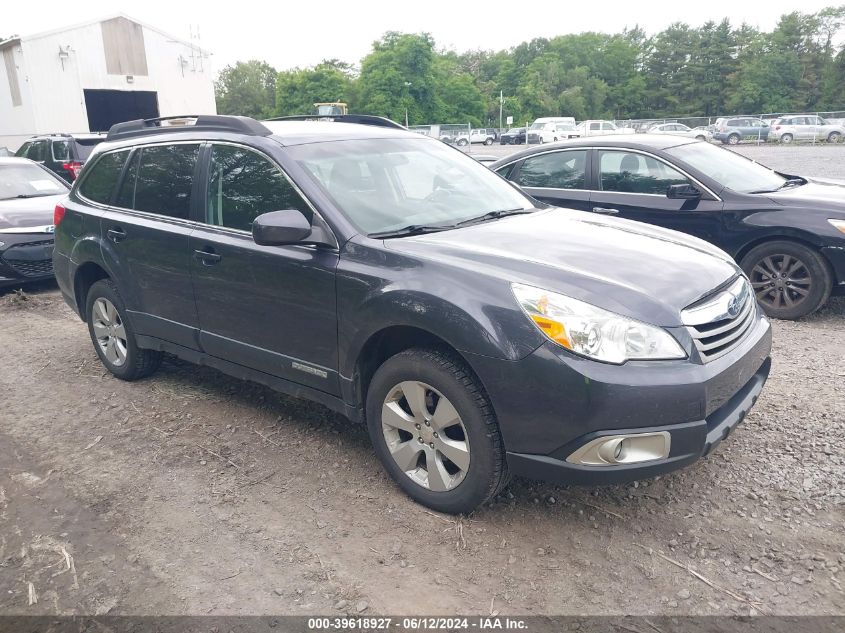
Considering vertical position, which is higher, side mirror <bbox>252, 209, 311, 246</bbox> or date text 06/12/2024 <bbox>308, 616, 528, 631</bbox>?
side mirror <bbox>252, 209, 311, 246</bbox>

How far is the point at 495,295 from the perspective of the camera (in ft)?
9.52

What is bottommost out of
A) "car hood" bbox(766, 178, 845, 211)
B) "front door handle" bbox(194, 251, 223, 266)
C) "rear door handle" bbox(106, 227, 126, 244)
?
"car hood" bbox(766, 178, 845, 211)

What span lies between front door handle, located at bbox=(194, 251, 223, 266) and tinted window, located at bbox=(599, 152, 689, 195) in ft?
13.9

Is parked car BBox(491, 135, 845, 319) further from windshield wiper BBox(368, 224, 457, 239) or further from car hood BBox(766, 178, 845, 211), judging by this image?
windshield wiper BBox(368, 224, 457, 239)

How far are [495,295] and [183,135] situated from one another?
8.50 feet

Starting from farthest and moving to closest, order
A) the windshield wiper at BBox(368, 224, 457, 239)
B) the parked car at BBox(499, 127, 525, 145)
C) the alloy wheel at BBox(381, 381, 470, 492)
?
the parked car at BBox(499, 127, 525, 145)
the windshield wiper at BBox(368, 224, 457, 239)
the alloy wheel at BBox(381, 381, 470, 492)

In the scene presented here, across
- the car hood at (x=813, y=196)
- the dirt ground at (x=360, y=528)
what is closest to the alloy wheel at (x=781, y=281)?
the car hood at (x=813, y=196)

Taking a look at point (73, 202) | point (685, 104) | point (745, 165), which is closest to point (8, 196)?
point (73, 202)

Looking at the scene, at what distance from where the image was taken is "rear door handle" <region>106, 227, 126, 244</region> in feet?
15.3

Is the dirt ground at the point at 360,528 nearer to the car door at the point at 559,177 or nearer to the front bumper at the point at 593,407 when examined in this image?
the front bumper at the point at 593,407

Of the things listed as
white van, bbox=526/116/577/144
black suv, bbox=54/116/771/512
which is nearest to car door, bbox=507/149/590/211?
black suv, bbox=54/116/771/512

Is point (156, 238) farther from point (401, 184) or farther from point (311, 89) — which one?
point (311, 89)

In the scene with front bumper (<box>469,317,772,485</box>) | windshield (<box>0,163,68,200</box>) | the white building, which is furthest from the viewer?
the white building

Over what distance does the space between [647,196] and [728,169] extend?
0.86 meters
